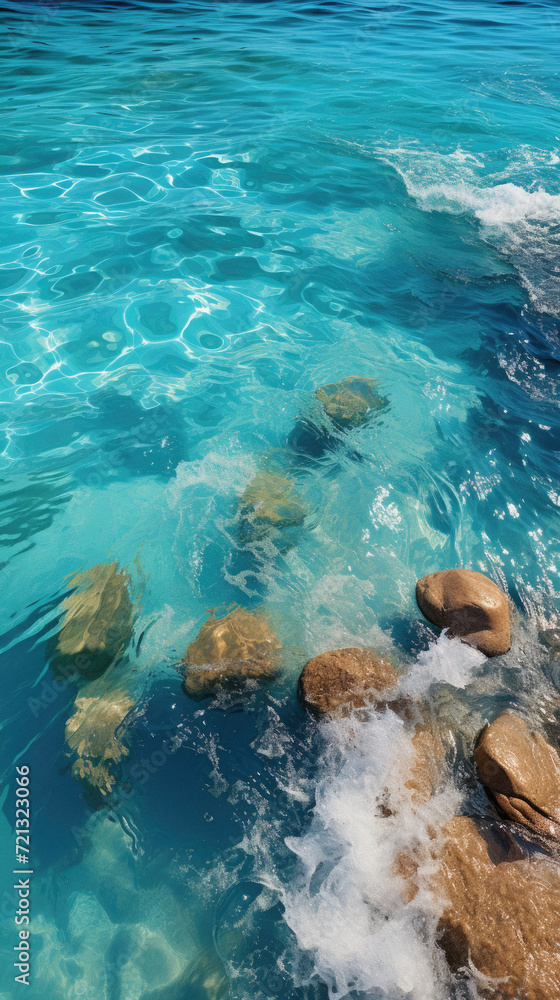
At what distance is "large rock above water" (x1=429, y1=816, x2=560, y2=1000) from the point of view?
200 centimetres

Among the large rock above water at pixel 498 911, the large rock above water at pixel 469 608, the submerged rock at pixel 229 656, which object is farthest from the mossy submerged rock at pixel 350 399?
the large rock above water at pixel 498 911

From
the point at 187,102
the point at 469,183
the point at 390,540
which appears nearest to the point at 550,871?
the point at 390,540

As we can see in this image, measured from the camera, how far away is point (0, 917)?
235 cm

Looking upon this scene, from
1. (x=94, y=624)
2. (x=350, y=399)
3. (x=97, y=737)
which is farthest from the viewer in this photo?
(x=350, y=399)

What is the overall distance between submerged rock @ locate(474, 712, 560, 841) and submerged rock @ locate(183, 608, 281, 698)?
1233 mm

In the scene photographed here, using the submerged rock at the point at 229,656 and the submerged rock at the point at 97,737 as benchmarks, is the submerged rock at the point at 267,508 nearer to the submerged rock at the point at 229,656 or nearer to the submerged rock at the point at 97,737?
the submerged rock at the point at 229,656

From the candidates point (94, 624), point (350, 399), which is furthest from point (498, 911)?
point (350, 399)

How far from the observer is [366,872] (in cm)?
237

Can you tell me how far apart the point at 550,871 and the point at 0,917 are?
251 centimetres

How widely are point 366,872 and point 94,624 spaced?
83.0 inches

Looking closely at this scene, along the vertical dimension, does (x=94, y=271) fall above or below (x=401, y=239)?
below

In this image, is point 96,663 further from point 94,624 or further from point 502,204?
point 502,204

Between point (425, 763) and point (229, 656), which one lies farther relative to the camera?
point (229, 656)

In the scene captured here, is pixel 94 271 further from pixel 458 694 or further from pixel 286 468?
pixel 458 694
